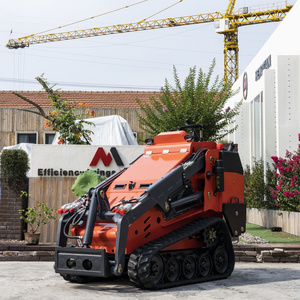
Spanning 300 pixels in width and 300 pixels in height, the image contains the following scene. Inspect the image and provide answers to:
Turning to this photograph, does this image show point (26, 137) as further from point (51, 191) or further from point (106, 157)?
point (106, 157)

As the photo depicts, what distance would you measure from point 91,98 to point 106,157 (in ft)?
80.1

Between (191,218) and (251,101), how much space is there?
1891 cm

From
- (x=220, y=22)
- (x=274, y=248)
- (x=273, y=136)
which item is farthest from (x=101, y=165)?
(x=220, y=22)

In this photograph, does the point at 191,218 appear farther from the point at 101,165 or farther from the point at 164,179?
the point at 101,165

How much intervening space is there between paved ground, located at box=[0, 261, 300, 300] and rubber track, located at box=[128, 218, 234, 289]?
0.14 m

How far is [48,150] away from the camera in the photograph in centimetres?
1575

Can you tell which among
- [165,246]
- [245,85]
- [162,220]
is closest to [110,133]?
[162,220]

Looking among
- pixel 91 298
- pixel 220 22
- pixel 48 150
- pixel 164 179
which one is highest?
pixel 220 22

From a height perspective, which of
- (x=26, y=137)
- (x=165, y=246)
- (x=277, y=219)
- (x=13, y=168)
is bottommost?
(x=165, y=246)

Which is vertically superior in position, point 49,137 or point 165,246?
point 49,137

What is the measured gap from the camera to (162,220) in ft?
33.1

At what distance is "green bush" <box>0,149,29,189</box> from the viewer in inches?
616

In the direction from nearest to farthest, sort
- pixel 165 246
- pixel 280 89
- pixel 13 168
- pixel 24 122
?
pixel 165 246
pixel 13 168
pixel 280 89
pixel 24 122

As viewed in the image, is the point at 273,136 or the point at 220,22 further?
the point at 220,22
